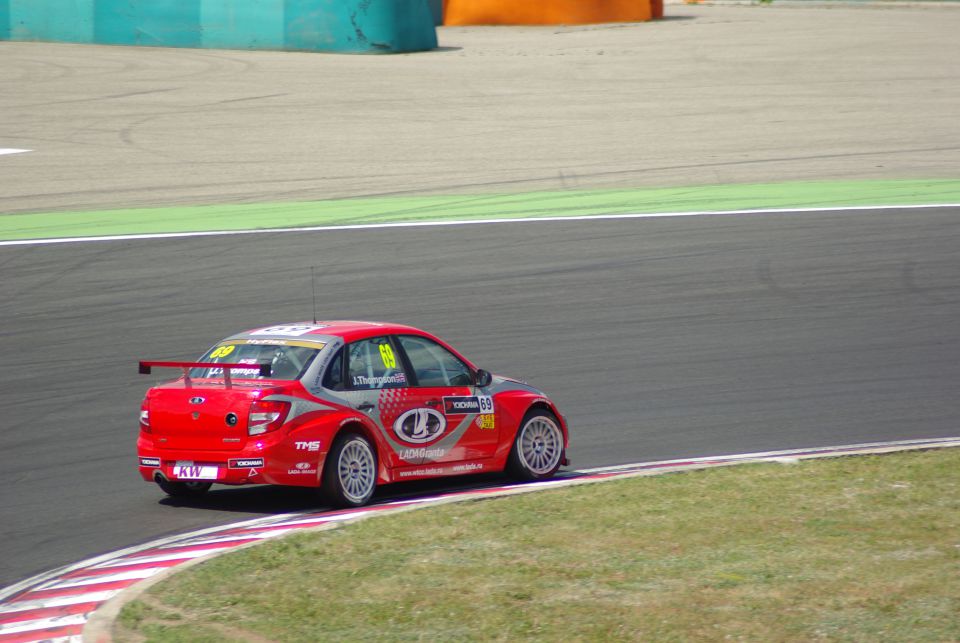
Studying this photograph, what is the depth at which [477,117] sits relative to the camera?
1225 inches

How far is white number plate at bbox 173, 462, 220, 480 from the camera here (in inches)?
391

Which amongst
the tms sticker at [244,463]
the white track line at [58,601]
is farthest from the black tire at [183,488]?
the white track line at [58,601]

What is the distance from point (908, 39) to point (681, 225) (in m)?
25.8

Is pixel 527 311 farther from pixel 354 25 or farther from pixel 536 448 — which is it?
pixel 354 25

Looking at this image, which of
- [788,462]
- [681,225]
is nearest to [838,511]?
[788,462]

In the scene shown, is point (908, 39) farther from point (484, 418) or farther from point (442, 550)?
point (442, 550)

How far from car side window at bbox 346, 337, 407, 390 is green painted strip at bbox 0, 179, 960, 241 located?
1047 centimetres

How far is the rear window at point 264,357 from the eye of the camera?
10297mm

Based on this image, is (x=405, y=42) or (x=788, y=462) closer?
(x=788, y=462)

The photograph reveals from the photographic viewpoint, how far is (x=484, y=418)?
1116cm

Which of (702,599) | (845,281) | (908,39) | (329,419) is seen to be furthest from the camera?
(908,39)

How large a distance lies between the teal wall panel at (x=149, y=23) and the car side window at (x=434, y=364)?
27.1 m

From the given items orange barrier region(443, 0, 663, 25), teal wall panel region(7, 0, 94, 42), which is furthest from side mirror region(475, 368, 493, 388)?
orange barrier region(443, 0, 663, 25)

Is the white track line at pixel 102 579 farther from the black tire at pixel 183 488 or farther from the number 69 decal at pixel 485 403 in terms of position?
the number 69 decal at pixel 485 403
